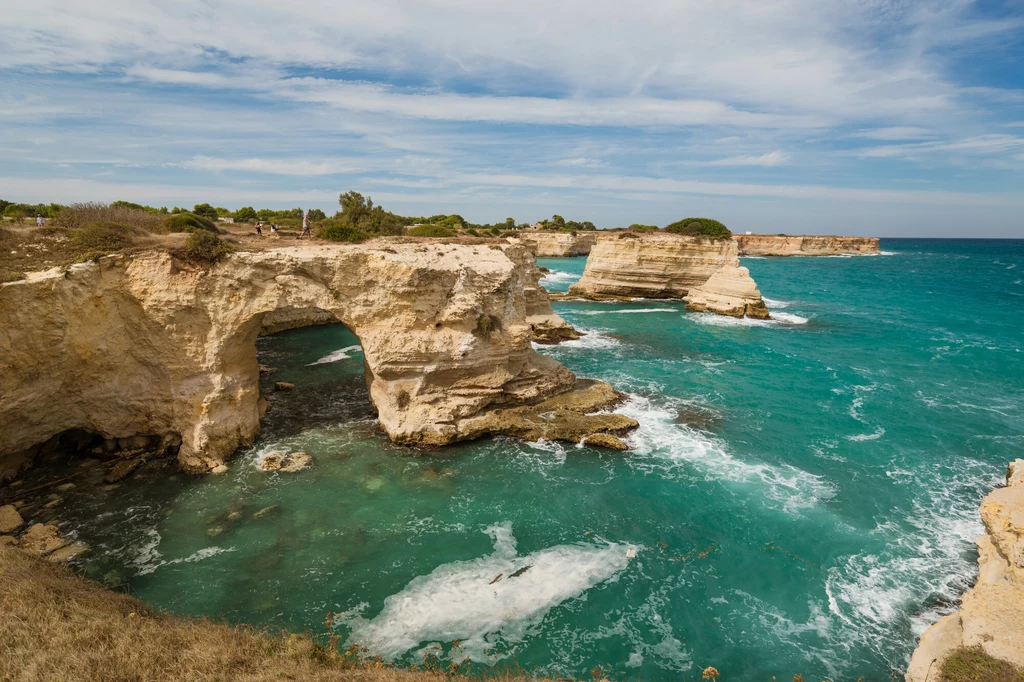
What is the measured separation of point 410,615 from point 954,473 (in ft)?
59.9

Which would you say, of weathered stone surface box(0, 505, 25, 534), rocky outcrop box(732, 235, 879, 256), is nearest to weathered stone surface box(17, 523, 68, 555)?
weathered stone surface box(0, 505, 25, 534)

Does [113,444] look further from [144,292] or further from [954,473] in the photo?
[954,473]

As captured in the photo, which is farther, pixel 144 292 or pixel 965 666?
pixel 144 292

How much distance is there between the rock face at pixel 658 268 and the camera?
155ft

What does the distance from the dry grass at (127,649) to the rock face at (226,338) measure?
7.65m

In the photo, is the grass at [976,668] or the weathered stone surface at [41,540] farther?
the weathered stone surface at [41,540]

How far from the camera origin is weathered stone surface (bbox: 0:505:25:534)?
1199 cm

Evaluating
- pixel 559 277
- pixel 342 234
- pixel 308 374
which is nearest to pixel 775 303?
pixel 559 277

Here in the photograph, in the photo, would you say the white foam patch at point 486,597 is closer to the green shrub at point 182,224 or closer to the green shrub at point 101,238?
the green shrub at point 101,238

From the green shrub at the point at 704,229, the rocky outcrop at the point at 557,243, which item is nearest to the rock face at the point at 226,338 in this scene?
the green shrub at the point at 704,229

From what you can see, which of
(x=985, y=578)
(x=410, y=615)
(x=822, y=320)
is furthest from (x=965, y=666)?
(x=822, y=320)

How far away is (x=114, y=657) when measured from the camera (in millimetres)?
6668

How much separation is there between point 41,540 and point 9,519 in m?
1.46

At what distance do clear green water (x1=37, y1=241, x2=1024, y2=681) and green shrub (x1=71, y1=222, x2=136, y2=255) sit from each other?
716 cm
